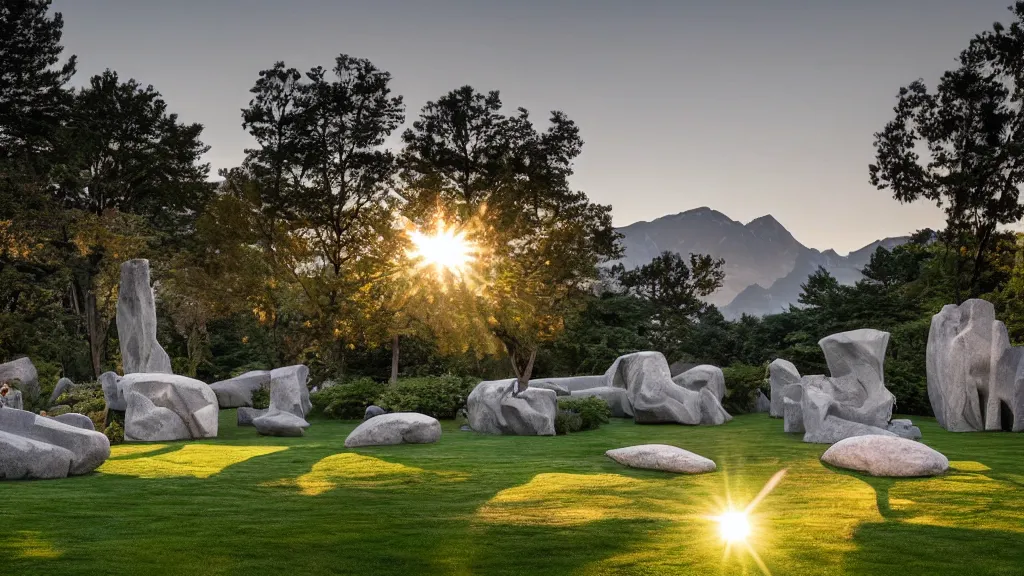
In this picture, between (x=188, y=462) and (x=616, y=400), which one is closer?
(x=188, y=462)

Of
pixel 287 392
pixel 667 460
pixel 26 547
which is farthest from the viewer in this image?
pixel 287 392

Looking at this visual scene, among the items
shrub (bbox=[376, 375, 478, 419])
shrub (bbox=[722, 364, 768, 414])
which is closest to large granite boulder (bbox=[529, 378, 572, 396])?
shrub (bbox=[376, 375, 478, 419])

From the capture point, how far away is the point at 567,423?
14.6m

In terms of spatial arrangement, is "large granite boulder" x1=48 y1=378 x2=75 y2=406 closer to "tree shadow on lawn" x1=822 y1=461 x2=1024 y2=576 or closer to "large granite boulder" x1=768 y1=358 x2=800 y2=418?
"large granite boulder" x1=768 y1=358 x2=800 y2=418

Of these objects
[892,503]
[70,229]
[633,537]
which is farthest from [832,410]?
[70,229]

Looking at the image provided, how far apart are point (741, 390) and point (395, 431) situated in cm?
1123

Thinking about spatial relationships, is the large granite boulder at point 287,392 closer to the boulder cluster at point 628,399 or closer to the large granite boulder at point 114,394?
the large granite boulder at point 114,394

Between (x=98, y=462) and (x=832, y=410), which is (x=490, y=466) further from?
(x=832, y=410)

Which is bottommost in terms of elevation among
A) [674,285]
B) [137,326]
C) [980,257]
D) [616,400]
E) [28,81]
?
[616,400]

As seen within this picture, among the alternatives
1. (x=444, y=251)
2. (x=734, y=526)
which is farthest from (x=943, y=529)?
(x=444, y=251)

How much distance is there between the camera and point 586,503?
7.37m

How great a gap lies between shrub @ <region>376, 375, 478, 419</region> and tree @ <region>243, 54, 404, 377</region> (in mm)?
7374

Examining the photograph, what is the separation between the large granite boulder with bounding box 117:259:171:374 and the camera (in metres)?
17.5

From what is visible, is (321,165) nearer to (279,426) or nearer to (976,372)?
(279,426)
